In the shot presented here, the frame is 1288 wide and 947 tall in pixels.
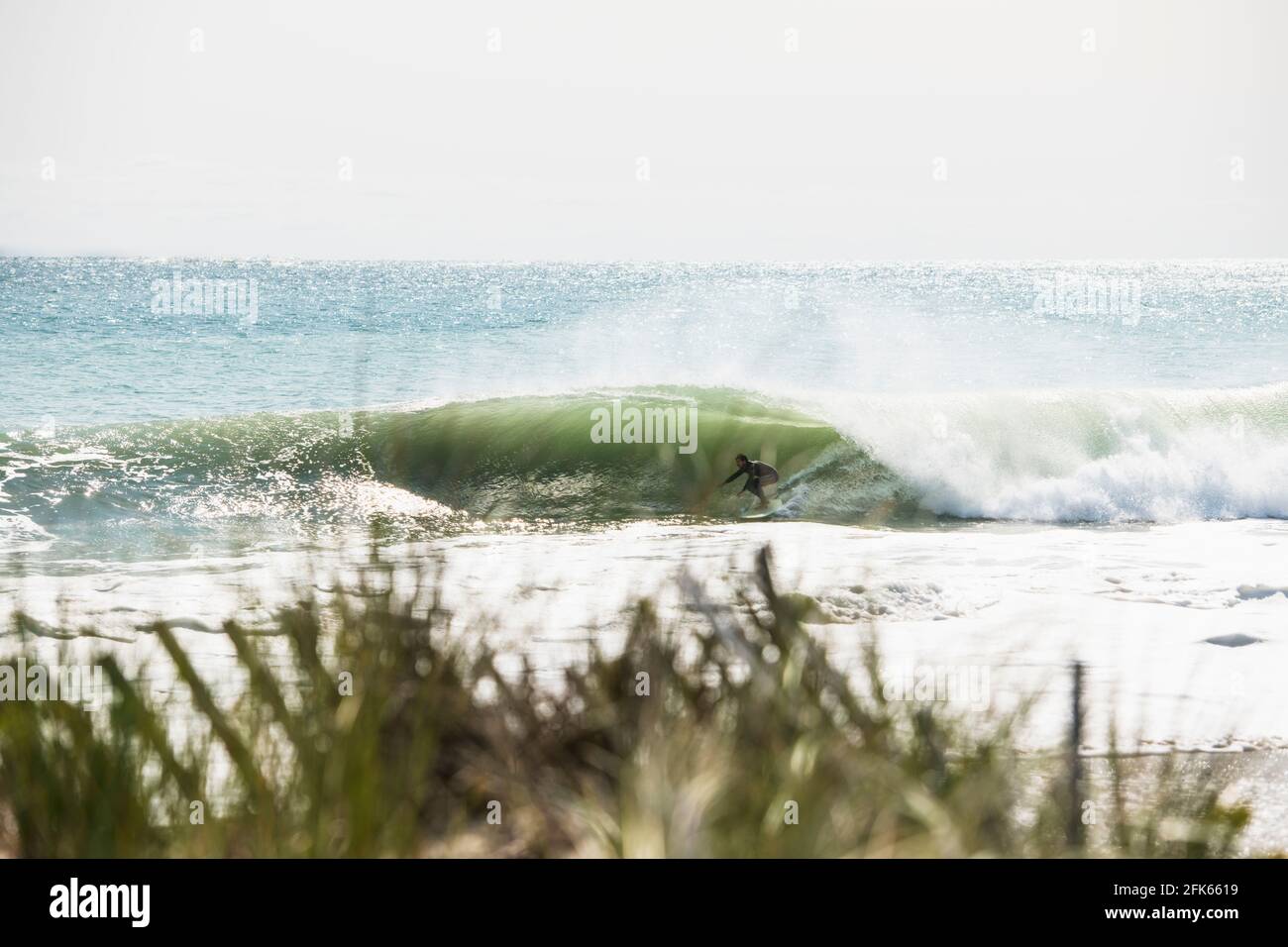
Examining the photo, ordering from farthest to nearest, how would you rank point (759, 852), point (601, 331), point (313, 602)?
point (601, 331) < point (313, 602) < point (759, 852)

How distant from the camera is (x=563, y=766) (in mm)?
1680

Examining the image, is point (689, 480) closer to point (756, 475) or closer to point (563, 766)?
point (756, 475)

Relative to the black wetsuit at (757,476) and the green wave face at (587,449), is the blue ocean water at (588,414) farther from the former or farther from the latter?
the black wetsuit at (757,476)

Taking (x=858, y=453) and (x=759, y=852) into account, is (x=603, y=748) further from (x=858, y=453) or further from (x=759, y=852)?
(x=858, y=453)

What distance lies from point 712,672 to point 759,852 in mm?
669

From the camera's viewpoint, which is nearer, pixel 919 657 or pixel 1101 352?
pixel 919 657

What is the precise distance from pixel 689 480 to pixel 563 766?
46.8 ft

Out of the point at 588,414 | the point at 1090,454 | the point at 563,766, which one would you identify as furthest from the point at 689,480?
the point at 563,766

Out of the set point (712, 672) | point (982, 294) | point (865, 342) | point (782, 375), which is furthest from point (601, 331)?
point (712, 672)

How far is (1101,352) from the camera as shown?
3938 centimetres

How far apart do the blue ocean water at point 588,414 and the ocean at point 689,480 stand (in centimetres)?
9

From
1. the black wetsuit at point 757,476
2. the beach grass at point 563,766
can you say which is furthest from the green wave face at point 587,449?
the beach grass at point 563,766

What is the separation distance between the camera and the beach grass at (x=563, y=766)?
4.44ft

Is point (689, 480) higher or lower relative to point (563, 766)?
lower
